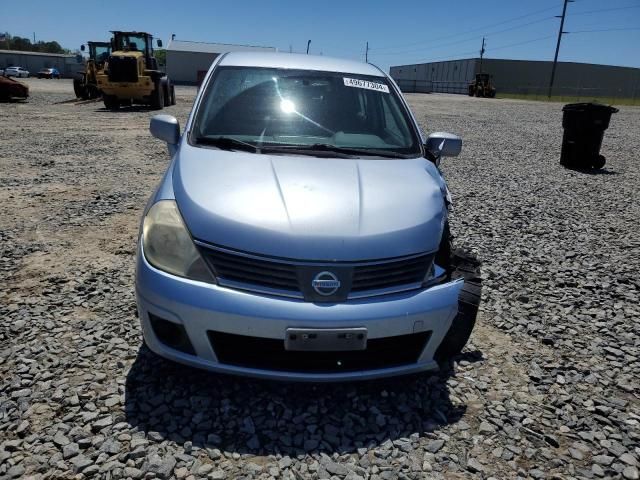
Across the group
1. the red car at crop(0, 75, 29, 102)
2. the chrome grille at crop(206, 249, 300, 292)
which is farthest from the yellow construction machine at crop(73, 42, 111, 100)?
the chrome grille at crop(206, 249, 300, 292)

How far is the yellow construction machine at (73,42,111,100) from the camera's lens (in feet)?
69.8

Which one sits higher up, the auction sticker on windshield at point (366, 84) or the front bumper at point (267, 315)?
the auction sticker on windshield at point (366, 84)

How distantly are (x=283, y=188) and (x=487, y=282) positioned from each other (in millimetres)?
2348

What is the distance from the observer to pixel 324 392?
255cm

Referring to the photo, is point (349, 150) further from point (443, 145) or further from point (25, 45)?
point (25, 45)

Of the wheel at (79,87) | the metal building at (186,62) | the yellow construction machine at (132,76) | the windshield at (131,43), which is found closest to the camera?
the yellow construction machine at (132,76)

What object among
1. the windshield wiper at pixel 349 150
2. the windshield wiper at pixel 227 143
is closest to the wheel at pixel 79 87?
the windshield wiper at pixel 227 143

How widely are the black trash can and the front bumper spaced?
8.66 m

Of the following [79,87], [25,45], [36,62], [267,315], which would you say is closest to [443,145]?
[267,315]

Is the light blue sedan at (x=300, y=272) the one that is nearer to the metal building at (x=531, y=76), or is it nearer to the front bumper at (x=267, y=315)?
the front bumper at (x=267, y=315)

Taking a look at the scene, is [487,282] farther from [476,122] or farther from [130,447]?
[476,122]

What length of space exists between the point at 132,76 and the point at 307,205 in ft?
59.3

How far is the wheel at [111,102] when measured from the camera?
725 inches

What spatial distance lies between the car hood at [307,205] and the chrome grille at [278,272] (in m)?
0.04
